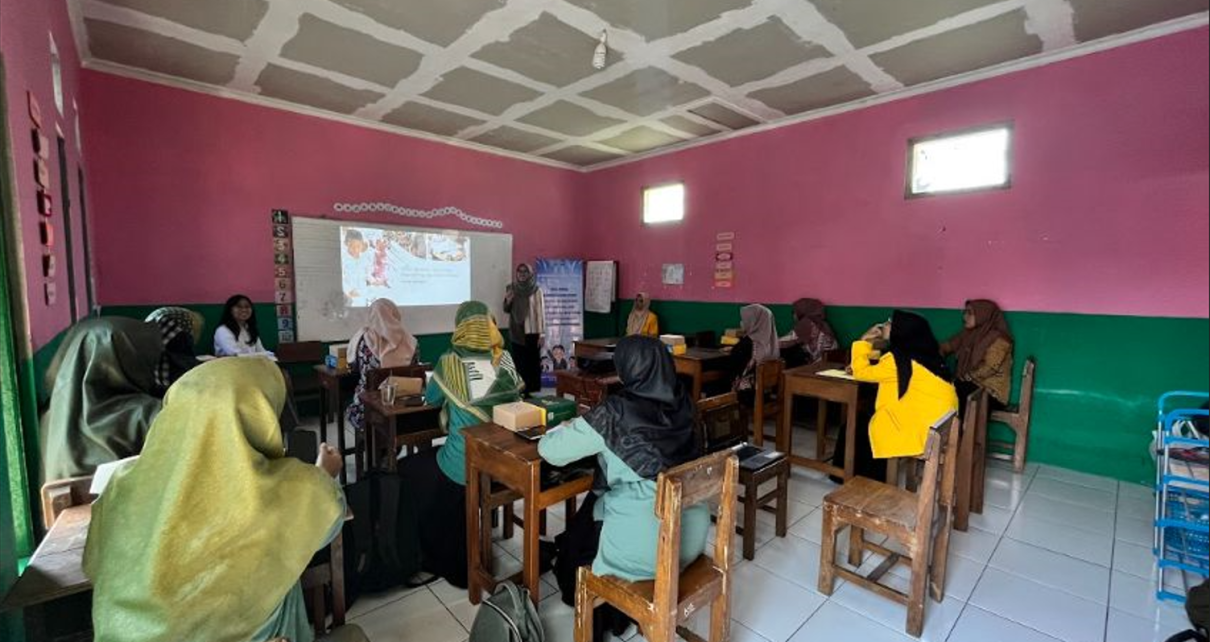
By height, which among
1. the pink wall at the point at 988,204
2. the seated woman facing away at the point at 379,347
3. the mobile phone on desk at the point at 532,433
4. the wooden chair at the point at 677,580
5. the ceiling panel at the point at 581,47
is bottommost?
the wooden chair at the point at 677,580

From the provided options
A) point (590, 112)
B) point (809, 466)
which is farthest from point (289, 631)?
point (590, 112)

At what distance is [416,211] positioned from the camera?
213 inches

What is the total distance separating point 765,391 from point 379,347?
279 centimetres

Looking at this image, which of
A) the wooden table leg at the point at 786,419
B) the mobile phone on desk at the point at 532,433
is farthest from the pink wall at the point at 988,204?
the mobile phone on desk at the point at 532,433

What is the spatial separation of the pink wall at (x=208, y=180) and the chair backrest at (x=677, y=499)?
4.63 m

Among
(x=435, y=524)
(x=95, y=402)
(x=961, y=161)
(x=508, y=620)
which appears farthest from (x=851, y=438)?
(x=95, y=402)

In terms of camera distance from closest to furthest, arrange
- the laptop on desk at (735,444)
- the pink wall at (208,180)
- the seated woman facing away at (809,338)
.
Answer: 1. the laptop on desk at (735,444)
2. the pink wall at (208,180)
3. the seated woman facing away at (809,338)

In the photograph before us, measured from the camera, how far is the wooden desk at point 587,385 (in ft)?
11.0

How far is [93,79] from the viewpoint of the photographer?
→ 3.71 m

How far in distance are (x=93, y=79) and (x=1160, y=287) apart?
7.49 m

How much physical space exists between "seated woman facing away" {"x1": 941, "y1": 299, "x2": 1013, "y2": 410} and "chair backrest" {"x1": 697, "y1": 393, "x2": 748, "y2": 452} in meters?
1.99

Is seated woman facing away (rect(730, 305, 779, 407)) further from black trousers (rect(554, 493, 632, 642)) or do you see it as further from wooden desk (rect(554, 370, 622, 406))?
black trousers (rect(554, 493, 632, 642))

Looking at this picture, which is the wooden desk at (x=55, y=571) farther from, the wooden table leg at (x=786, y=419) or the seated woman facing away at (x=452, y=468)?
the wooden table leg at (x=786, y=419)

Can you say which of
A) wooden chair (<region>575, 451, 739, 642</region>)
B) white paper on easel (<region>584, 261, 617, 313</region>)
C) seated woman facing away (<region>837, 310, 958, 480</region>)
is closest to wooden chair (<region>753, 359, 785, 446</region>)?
seated woman facing away (<region>837, 310, 958, 480</region>)
